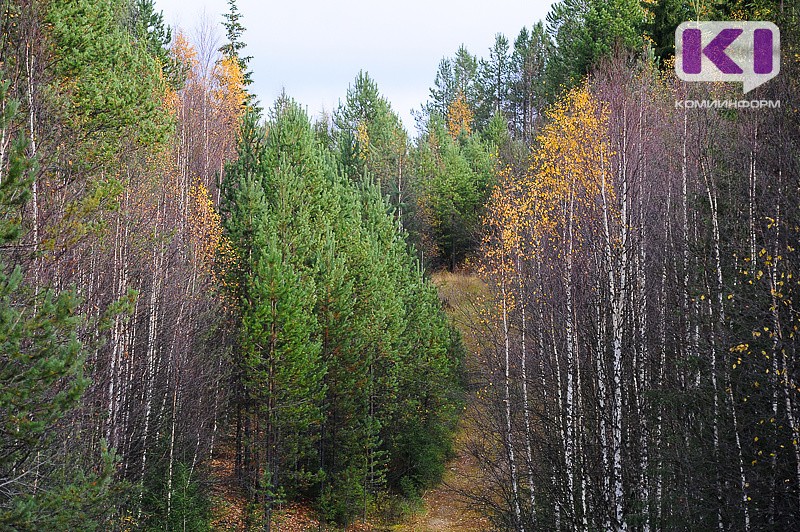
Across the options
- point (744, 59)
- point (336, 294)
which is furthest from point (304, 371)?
point (744, 59)

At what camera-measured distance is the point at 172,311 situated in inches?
627

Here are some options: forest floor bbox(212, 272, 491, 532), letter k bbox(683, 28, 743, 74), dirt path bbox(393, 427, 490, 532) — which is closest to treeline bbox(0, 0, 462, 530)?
forest floor bbox(212, 272, 491, 532)

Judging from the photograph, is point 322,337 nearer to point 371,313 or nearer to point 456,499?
point 371,313

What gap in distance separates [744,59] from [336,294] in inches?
474

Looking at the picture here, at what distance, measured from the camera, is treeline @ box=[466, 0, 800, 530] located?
8922 mm

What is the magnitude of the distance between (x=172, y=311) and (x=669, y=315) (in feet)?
37.6

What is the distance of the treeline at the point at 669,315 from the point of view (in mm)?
8922

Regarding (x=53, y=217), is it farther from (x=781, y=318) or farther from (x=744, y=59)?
(x=744, y=59)

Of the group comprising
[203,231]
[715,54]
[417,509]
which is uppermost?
[715,54]

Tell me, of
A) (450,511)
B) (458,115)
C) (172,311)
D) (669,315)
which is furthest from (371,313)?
(458,115)

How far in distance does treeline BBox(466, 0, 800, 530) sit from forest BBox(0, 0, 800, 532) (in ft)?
0.28

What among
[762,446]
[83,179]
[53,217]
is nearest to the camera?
[762,446]

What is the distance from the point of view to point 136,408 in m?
13.8

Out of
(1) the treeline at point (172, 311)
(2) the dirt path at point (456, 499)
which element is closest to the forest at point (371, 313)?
(1) the treeline at point (172, 311)
